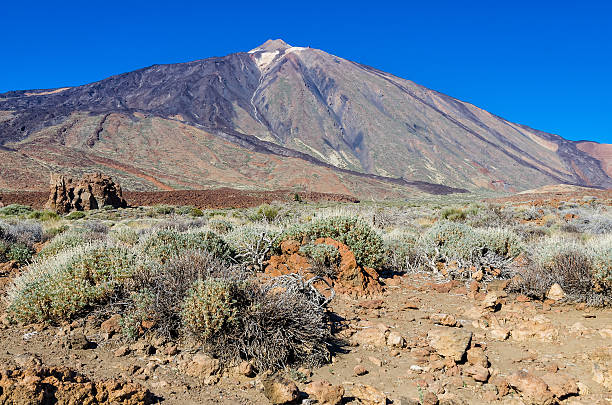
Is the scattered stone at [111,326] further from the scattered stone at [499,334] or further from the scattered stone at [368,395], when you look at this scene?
the scattered stone at [499,334]

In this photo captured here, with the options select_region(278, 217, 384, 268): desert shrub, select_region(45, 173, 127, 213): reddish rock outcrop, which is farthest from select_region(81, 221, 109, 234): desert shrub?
select_region(45, 173, 127, 213): reddish rock outcrop

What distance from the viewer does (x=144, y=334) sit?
370cm

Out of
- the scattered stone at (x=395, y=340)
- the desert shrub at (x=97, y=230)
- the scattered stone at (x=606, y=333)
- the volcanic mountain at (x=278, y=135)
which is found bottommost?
the scattered stone at (x=395, y=340)

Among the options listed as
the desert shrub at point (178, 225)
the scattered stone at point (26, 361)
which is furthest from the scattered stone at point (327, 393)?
the desert shrub at point (178, 225)

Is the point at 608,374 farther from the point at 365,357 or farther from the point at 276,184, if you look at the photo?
the point at 276,184

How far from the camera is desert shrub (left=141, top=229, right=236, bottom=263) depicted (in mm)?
5638

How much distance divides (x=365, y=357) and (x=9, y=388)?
272 centimetres

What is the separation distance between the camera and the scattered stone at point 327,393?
288 cm

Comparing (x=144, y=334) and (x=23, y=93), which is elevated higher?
(x=23, y=93)

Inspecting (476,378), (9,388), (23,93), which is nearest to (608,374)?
(476,378)

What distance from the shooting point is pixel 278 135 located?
4520 inches

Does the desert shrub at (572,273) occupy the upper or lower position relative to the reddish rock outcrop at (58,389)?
upper

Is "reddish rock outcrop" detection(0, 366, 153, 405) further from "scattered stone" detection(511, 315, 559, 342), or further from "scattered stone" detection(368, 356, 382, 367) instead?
"scattered stone" detection(511, 315, 559, 342)

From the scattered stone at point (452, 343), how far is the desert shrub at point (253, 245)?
10.8 ft
